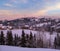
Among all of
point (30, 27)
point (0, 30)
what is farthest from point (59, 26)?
point (0, 30)

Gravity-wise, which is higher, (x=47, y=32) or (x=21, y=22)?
(x=21, y=22)

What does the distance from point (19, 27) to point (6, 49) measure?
9.08 meters

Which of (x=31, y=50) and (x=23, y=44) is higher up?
(x=31, y=50)

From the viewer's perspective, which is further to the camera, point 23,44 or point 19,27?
point 19,27

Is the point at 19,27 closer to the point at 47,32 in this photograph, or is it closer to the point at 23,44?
the point at 47,32

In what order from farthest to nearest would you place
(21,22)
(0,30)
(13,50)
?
1. (21,22)
2. (0,30)
3. (13,50)

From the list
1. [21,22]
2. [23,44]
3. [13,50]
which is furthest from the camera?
[21,22]

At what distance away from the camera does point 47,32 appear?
45.5 ft

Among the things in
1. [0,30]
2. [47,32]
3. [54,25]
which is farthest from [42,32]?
[0,30]

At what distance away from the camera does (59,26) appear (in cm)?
1314

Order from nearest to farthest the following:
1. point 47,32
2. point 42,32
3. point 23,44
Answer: point 23,44 → point 42,32 → point 47,32

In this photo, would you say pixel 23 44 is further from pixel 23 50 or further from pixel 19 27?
pixel 19 27

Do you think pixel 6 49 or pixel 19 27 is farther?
pixel 19 27

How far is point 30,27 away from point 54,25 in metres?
2.73
